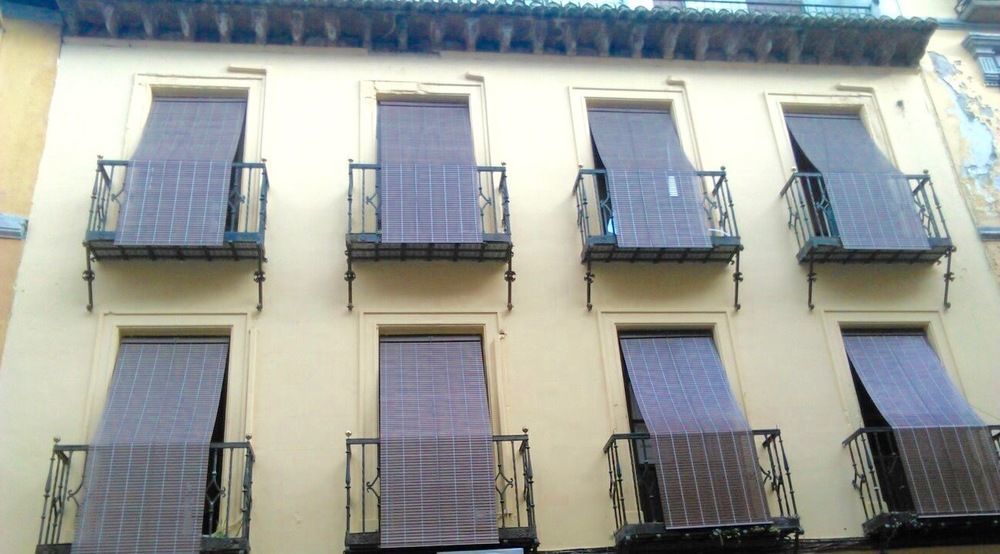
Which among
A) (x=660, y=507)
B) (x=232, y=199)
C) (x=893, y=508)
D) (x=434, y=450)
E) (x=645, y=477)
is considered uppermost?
(x=232, y=199)

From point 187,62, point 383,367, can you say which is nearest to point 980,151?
point 383,367

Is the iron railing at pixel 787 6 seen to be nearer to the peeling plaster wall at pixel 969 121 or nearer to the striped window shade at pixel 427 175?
the peeling plaster wall at pixel 969 121

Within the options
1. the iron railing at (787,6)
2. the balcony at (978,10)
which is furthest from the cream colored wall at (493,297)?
the balcony at (978,10)

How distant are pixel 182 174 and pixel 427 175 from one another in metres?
2.64

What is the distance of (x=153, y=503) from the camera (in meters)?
8.88

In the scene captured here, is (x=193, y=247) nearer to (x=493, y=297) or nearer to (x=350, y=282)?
(x=350, y=282)

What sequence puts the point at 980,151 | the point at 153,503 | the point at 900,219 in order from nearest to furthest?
the point at 153,503 < the point at 900,219 < the point at 980,151

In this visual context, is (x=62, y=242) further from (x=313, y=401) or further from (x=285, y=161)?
(x=313, y=401)

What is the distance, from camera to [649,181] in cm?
1130

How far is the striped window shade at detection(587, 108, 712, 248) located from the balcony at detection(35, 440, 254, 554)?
4.63 metres

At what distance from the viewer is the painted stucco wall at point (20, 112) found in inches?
409

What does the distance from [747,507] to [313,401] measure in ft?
14.5

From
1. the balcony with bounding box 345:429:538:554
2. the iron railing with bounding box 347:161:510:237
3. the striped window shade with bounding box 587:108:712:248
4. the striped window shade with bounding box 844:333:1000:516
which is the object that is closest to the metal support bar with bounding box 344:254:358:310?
the iron railing with bounding box 347:161:510:237

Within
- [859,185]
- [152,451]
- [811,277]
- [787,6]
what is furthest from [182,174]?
[787,6]
